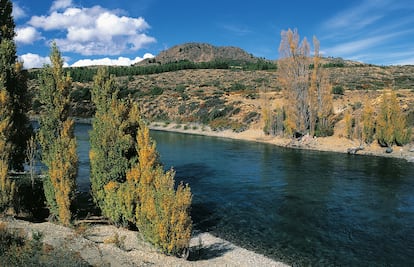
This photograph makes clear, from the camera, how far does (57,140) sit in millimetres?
16422

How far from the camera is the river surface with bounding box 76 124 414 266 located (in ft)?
53.3

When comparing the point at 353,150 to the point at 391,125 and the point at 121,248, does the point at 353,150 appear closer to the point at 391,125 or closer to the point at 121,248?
the point at 391,125

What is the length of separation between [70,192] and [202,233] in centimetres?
673

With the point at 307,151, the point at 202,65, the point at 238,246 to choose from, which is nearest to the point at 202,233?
the point at 238,246

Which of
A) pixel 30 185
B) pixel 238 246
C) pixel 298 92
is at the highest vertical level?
pixel 298 92

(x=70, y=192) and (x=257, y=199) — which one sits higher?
(x=70, y=192)

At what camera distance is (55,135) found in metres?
17.0

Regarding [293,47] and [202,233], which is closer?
[202,233]

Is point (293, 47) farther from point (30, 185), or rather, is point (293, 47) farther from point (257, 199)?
point (30, 185)

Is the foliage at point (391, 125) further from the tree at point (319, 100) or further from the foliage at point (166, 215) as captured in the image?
the foliage at point (166, 215)

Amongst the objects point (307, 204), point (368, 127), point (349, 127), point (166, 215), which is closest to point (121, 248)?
point (166, 215)

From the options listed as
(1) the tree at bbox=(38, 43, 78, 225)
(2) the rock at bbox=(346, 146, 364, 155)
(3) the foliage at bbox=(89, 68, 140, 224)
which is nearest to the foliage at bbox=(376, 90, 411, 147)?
(2) the rock at bbox=(346, 146, 364, 155)

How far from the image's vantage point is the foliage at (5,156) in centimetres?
1633

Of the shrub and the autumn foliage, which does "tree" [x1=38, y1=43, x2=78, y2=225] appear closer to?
the autumn foliage
